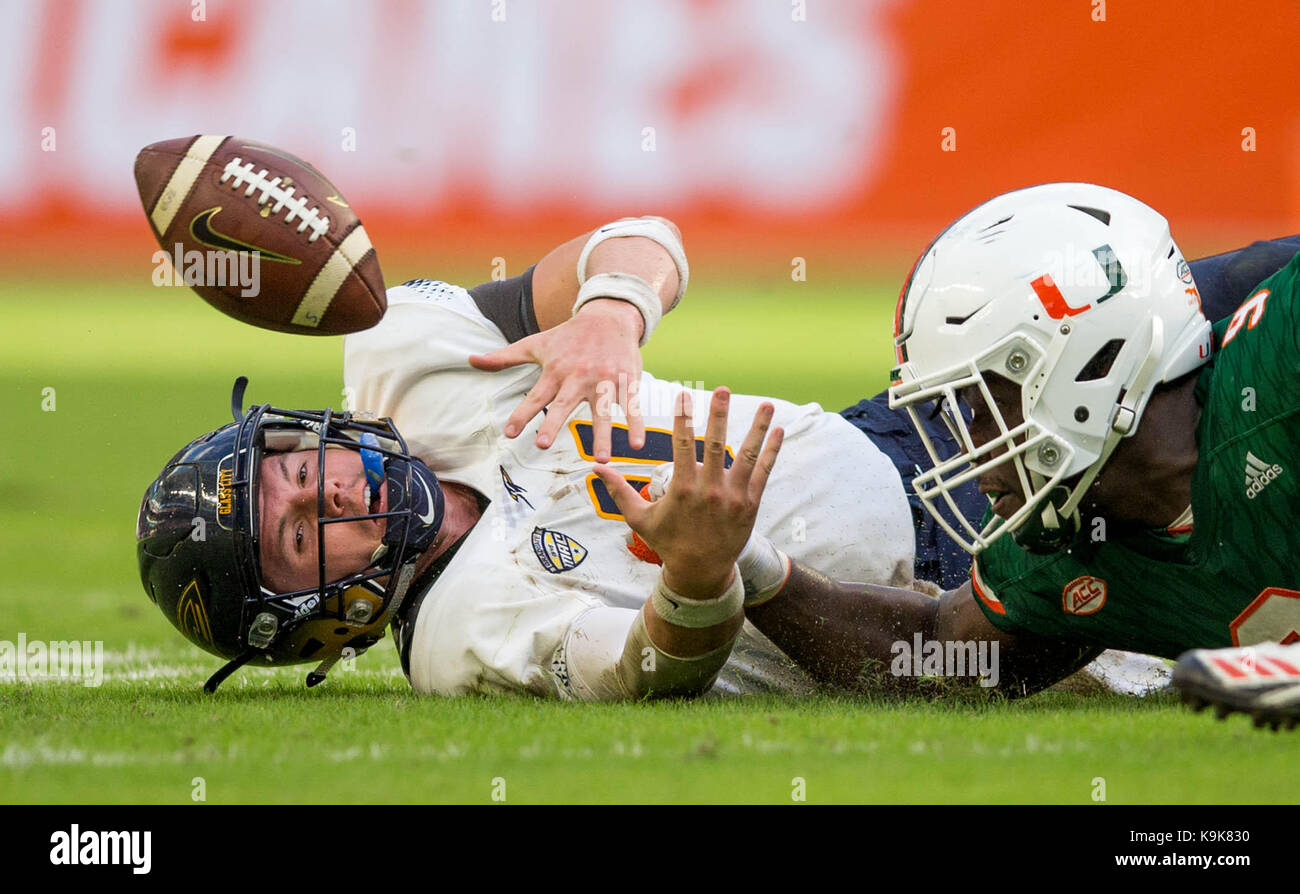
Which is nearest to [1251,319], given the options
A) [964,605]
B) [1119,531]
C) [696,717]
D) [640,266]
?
[1119,531]

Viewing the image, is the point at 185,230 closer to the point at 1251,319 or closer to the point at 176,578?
the point at 176,578

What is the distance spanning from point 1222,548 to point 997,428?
0.47m

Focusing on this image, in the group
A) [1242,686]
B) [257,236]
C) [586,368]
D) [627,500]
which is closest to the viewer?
[1242,686]

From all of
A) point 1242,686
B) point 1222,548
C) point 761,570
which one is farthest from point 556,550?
point 1242,686

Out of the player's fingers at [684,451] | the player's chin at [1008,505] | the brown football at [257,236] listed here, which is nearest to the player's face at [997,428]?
the player's chin at [1008,505]

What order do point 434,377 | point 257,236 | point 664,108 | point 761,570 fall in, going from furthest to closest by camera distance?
1. point 664,108
2. point 434,377
3. point 257,236
4. point 761,570

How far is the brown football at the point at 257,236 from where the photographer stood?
11.3 ft

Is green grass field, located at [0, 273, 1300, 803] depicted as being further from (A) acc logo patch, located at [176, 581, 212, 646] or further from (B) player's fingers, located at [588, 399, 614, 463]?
(B) player's fingers, located at [588, 399, 614, 463]

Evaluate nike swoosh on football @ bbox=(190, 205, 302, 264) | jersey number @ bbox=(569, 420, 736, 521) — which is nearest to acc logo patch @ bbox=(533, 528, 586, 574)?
jersey number @ bbox=(569, 420, 736, 521)

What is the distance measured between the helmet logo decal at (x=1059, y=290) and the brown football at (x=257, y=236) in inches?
64.2

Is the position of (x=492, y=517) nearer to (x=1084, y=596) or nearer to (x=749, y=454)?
(x=749, y=454)

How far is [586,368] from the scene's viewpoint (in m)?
3.34

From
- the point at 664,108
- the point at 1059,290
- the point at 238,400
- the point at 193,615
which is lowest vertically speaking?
the point at 193,615

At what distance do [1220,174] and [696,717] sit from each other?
868 cm
